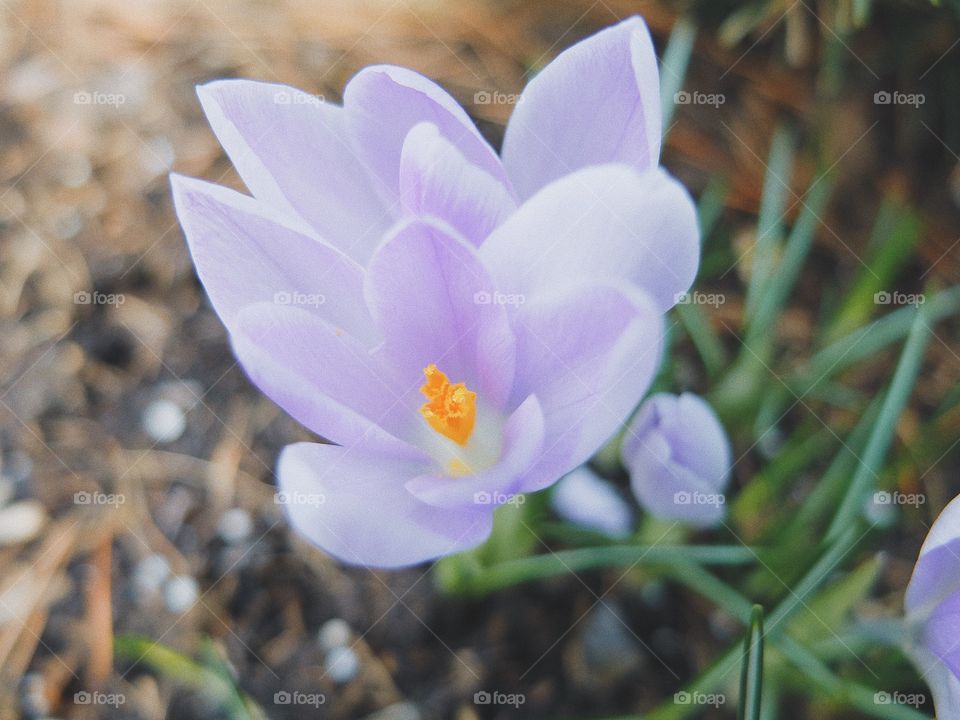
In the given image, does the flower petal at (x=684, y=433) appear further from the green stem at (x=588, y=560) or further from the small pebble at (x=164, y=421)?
the small pebble at (x=164, y=421)

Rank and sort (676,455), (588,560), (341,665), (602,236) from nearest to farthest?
1. (602,236)
2. (676,455)
3. (588,560)
4. (341,665)

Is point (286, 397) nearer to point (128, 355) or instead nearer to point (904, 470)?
point (128, 355)

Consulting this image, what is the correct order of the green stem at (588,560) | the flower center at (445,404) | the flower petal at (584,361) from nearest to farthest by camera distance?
the flower petal at (584,361), the flower center at (445,404), the green stem at (588,560)

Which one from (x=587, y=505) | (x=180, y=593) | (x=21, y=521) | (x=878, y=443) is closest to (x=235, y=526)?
(x=180, y=593)

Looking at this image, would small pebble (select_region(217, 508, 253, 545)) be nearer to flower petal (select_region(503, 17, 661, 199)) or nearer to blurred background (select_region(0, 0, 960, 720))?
blurred background (select_region(0, 0, 960, 720))

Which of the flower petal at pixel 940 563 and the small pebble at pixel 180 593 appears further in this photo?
the small pebble at pixel 180 593

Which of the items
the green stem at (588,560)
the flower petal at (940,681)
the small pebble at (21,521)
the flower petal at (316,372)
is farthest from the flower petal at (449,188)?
the small pebble at (21,521)

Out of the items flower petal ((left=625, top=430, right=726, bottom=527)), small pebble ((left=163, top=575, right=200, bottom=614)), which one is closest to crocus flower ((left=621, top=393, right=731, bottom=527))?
flower petal ((left=625, top=430, right=726, bottom=527))

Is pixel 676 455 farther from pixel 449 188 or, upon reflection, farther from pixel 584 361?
pixel 449 188
